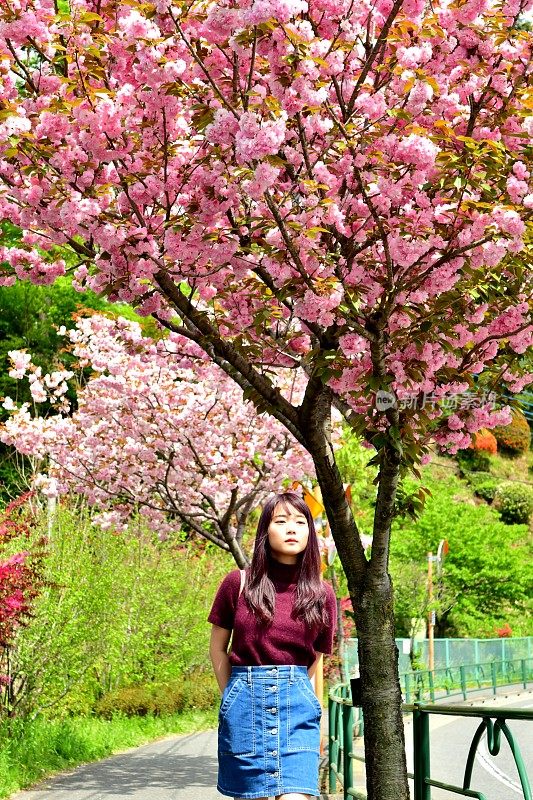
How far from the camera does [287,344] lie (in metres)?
8.04

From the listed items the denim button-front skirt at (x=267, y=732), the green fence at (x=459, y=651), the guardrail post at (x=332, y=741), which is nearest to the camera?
the denim button-front skirt at (x=267, y=732)

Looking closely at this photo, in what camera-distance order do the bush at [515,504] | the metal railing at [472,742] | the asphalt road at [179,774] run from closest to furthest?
the metal railing at [472,742]
the asphalt road at [179,774]
the bush at [515,504]

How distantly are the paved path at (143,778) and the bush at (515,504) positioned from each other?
151ft

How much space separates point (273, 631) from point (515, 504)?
2251 inches

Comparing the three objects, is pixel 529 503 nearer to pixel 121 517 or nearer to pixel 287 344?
pixel 121 517

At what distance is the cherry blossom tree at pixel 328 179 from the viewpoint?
5414 mm

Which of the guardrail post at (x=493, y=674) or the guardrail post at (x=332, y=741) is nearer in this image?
the guardrail post at (x=332, y=741)

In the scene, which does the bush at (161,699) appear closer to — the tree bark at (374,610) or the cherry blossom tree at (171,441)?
the cherry blossom tree at (171,441)

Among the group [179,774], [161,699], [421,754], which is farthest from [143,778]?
[161,699]

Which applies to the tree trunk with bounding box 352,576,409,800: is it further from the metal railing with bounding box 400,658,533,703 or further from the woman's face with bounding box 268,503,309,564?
the metal railing with bounding box 400,658,533,703

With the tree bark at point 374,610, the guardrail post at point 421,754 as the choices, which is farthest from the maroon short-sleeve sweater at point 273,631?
the tree bark at point 374,610

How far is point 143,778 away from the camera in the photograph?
11.6m

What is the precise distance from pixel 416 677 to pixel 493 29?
2353cm

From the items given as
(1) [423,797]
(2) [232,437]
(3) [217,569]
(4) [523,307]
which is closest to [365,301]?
(4) [523,307]
